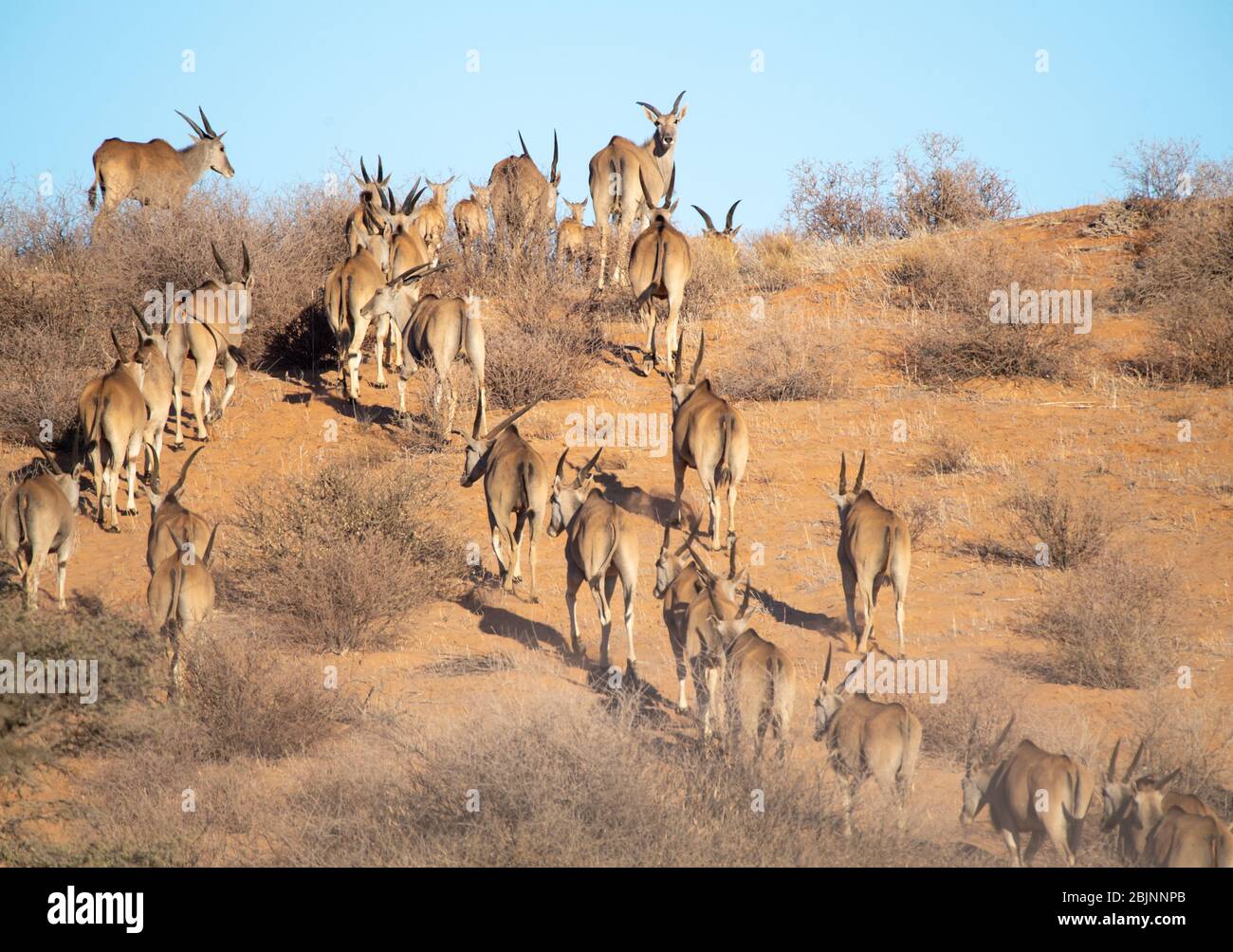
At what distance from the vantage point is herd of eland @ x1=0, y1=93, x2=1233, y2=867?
290 inches

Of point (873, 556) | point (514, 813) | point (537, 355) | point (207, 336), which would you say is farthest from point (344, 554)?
point (537, 355)

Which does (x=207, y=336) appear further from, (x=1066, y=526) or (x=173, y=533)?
(x=1066, y=526)

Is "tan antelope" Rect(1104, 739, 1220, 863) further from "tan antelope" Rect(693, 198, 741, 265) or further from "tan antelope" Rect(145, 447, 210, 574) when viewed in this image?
"tan antelope" Rect(693, 198, 741, 265)

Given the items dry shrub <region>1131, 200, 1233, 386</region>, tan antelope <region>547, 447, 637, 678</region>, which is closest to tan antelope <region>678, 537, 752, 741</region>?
tan antelope <region>547, 447, 637, 678</region>

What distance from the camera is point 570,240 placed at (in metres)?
21.7

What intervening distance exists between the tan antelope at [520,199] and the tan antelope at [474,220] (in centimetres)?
33

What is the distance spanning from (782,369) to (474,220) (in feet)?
21.2

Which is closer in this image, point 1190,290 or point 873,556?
point 873,556

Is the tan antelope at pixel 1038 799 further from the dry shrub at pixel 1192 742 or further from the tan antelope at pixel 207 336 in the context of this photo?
the tan antelope at pixel 207 336

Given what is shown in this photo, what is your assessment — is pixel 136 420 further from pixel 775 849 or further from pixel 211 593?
pixel 775 849

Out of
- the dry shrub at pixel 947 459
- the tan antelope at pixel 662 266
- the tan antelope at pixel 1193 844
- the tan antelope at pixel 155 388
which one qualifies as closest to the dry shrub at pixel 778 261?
the tan antelope at pixel 662 266

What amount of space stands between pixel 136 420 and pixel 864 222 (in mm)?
18581

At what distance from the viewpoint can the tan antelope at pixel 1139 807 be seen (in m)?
6.75
